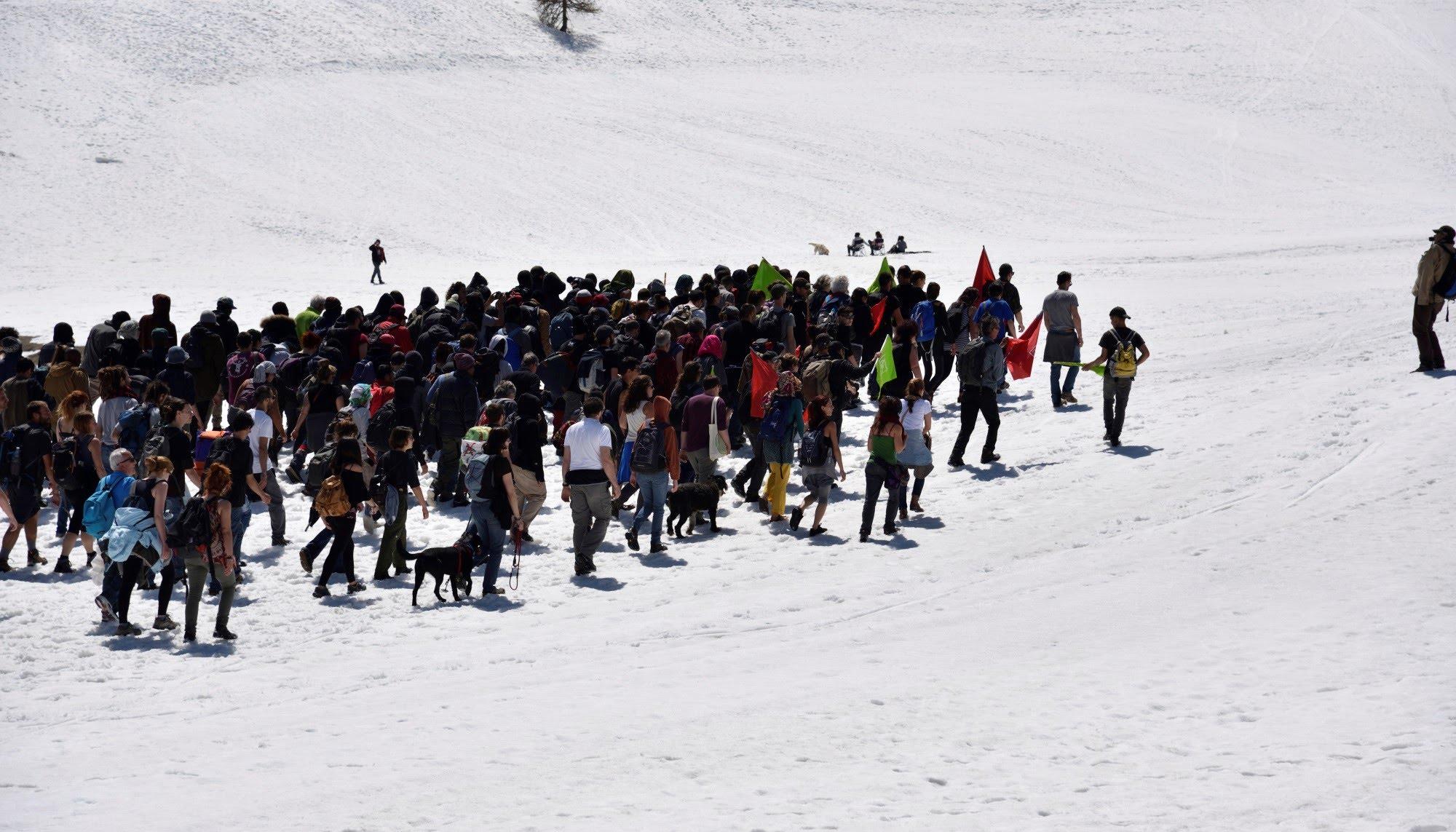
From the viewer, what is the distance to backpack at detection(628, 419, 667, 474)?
13227 mm

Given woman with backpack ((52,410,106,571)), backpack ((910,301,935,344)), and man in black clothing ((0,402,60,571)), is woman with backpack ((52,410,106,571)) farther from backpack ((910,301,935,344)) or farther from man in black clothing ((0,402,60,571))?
backpack ((910,301,935,344))

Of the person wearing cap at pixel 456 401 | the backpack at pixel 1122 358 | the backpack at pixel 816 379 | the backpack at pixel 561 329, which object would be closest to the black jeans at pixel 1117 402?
the backpack at pixel 1122 358

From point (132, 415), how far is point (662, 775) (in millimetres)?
7364

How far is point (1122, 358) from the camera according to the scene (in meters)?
15.3

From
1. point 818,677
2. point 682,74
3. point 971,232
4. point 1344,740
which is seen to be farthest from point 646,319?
point 682,74

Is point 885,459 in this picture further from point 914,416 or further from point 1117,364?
point 1117,364

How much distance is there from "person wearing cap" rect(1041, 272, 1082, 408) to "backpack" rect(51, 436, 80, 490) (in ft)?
35.4

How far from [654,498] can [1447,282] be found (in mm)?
9311

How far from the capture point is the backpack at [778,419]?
46.0 ft

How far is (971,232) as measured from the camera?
44.2 metres

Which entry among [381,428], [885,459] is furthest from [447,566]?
[885,459]

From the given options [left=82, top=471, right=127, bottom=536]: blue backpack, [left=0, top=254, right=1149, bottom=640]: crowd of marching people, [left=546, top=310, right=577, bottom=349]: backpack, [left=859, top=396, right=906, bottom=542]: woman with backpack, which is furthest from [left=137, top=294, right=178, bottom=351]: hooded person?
[left=859, top=396, right=906, bottom=542]: woman with backpack

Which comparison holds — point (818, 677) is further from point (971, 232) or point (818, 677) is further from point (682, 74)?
point (682, 74)

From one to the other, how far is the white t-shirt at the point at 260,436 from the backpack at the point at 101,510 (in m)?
Result: 1.54
